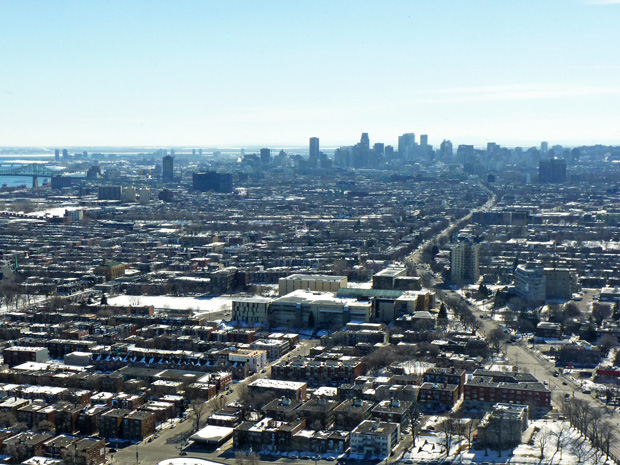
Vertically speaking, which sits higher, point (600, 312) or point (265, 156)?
point (265, 156)

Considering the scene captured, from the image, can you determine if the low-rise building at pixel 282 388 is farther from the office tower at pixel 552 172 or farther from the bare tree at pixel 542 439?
the office tower at pixel 552 172

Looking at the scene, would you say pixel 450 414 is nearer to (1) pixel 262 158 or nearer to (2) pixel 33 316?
(2) pixel 33 316

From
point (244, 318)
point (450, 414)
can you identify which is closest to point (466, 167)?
point (244, 318)

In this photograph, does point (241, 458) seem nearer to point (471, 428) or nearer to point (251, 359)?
point (471, 428)

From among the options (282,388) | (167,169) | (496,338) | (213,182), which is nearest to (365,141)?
(167,169)

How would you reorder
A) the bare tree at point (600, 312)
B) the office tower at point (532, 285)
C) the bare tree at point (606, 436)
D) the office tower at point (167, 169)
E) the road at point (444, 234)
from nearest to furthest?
1. the bare tree at point (606, 436)
2. the bare tree at point (600, 312)
3. the office tower at point (532, 285)
4. the road at point (444, 234)
5. the office tower at point (167, 169)

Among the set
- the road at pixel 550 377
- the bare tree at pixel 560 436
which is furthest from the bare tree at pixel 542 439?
the road at pixel 550 377
